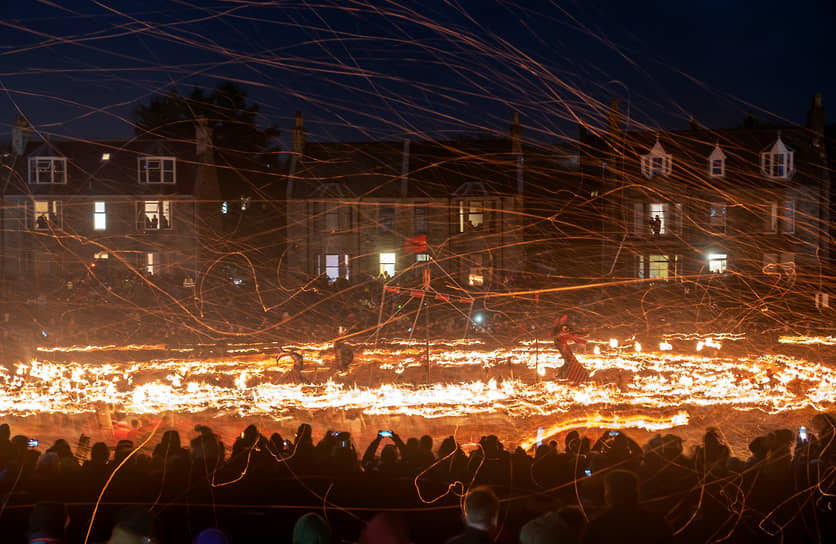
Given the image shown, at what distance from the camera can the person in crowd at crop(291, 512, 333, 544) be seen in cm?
423

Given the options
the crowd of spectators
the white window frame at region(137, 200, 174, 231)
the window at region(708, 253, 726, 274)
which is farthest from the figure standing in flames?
the white window frame at region(137, 200, 174, 231)

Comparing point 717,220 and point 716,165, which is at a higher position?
point 716,165

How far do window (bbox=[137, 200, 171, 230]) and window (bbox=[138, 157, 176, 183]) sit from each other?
1055 millimetres

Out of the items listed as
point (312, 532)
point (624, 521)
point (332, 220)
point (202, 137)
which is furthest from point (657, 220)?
point (312, 532)

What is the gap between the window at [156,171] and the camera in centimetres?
3391

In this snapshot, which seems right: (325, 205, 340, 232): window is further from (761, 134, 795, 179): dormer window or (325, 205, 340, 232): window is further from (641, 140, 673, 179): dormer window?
(761, 134, 795, 179): dormer window

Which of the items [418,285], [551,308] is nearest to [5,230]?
[418,285]

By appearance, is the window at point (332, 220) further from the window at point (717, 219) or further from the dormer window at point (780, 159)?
the dormer window at point (780, 159)

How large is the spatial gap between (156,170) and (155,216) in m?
2.10

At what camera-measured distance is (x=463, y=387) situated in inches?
594

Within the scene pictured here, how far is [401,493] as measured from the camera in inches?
227

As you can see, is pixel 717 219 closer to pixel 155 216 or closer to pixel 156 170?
pixel 155 216

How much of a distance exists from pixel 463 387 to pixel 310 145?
2375 cm

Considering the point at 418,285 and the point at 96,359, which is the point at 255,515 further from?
the point at 418,285
